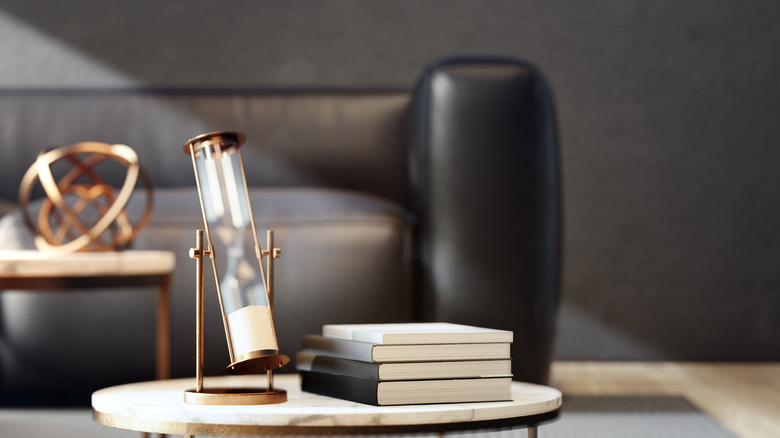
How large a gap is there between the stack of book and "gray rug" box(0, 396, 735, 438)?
2.29 feet

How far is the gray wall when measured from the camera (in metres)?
2.71

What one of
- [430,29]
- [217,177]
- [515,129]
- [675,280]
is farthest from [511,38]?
[217,177]

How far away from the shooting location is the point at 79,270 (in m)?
1.04

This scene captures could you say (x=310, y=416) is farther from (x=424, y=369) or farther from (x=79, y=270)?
(x=79, y=270)

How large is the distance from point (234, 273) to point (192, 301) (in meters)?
0.93

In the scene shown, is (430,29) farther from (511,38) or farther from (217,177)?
(217,177)

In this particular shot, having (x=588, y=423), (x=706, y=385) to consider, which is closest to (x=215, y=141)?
(x=588, y=423)

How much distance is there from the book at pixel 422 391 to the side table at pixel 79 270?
50 cm

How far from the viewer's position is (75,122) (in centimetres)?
212

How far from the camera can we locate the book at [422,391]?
0.62 meters

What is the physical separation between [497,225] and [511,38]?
4.85ft

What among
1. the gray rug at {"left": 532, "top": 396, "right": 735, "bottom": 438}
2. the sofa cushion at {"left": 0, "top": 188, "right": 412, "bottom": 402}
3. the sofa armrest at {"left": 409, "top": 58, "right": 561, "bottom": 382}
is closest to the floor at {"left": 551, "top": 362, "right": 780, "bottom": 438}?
the gray rug at {"left": 532, "top": 396, "right": 735, "bottom": 438}

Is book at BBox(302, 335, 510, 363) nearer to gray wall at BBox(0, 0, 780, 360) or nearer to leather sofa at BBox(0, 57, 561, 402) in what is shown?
leather sofa at BBox(0, 57, 561, 402)

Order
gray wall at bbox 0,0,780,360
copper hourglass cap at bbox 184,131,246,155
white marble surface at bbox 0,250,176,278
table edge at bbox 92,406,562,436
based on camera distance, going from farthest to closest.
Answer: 1. gray wall at bbox 0,0,780,360
2. white marble surface at bbox 0,250,176,278
3. copper hourglass cap at bbox 184,131,246,155
4. table edge at bbox 92,406,562,436
